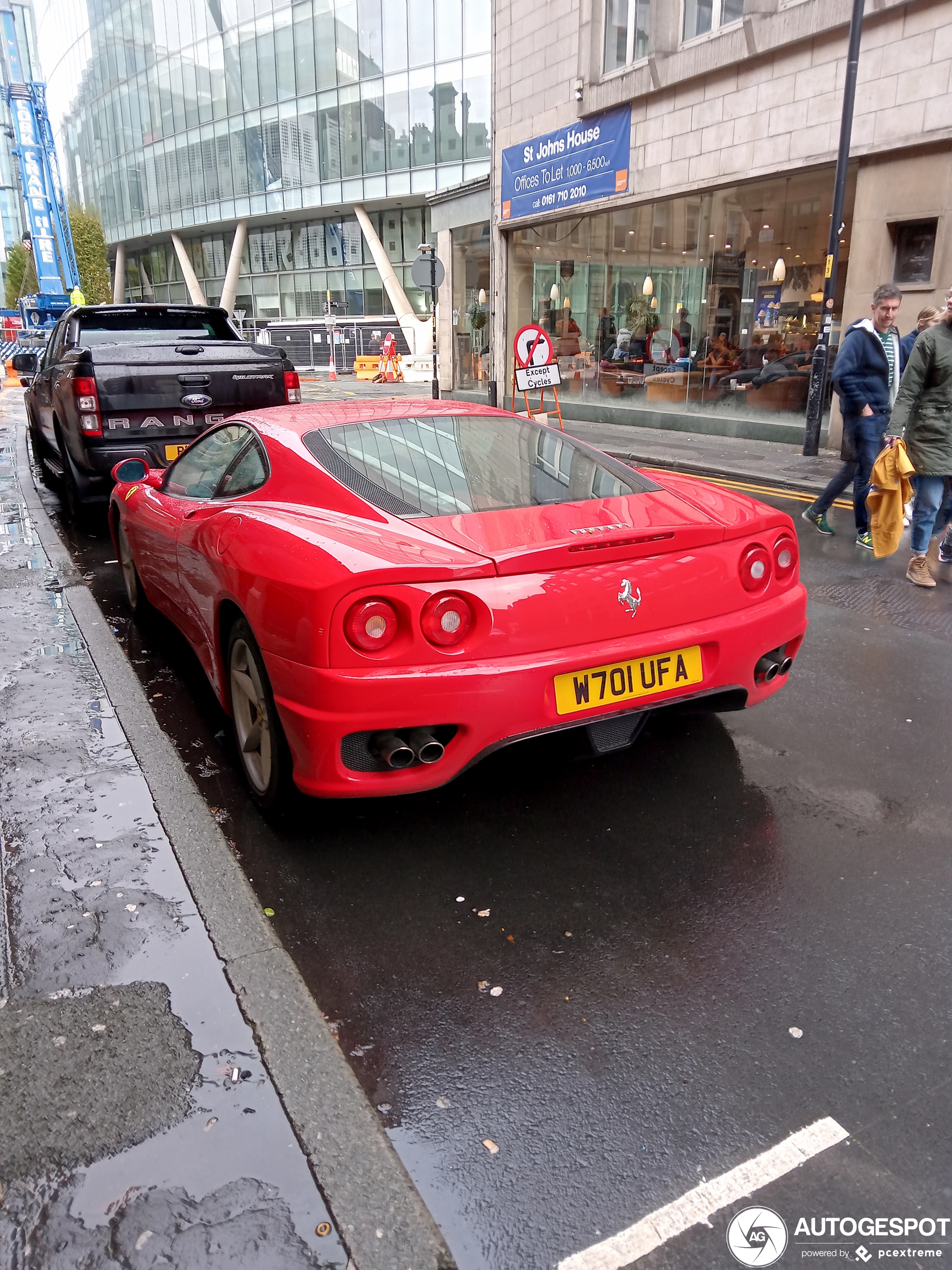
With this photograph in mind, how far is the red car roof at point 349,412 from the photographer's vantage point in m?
3.89

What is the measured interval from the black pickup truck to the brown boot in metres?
5.33

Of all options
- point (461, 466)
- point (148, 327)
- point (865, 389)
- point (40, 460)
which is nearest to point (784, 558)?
point (461, 466)

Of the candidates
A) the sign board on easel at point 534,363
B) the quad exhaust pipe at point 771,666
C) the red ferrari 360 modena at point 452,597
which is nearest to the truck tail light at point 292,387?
the sign board on easel at point 534,363

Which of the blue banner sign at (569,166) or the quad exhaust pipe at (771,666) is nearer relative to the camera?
the quad exhaust pipe at (771,666)

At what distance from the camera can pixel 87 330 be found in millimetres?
9148

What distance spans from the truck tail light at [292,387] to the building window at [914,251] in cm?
779

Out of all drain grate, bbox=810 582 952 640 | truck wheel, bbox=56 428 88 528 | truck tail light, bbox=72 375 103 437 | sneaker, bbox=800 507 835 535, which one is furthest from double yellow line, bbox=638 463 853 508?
truck wheel, bbox=56 428 88 528

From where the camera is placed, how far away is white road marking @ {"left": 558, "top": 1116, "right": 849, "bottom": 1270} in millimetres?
1753

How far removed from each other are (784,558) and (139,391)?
20.2 feet

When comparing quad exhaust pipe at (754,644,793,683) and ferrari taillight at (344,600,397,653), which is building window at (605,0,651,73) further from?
ferrari taillight at (344,600,397,653)

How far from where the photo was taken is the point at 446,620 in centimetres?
278

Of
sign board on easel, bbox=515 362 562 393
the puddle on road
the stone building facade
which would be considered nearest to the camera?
the puddle on road

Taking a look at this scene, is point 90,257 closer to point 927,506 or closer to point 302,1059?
point 927,506

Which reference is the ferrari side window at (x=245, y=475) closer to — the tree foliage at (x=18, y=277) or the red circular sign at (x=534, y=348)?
the red circular sign at (x=534, y=348)
